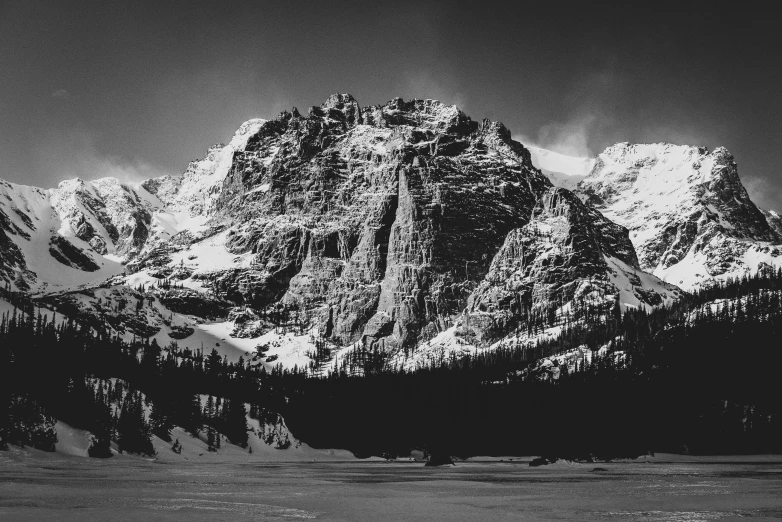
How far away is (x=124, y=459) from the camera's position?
16125 cm

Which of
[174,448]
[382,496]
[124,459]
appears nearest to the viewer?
[382,496]

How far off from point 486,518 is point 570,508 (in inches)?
413

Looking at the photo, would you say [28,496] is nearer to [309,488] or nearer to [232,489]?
[232,489]

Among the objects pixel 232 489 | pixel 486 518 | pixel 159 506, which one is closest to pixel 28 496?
pixel 159 506

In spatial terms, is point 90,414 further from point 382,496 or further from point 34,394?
point 382,496

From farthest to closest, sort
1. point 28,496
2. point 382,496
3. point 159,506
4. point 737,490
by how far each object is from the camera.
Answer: point 737,490 < point 382,496 < point 28,496 < point 159,506

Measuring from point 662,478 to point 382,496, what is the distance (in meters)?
47.8

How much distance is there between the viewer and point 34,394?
16588 cm

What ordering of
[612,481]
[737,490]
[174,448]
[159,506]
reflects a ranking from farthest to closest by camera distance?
[174,448]
[612,481]
[737,490]
[159,506]

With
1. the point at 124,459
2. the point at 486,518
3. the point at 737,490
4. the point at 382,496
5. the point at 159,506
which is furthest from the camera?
the point at 124,459

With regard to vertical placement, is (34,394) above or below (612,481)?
above

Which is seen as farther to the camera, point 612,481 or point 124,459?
point 124,459

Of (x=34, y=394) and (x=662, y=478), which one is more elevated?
(x=34, y=394)

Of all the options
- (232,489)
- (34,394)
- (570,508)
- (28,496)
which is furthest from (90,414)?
(570,508)
